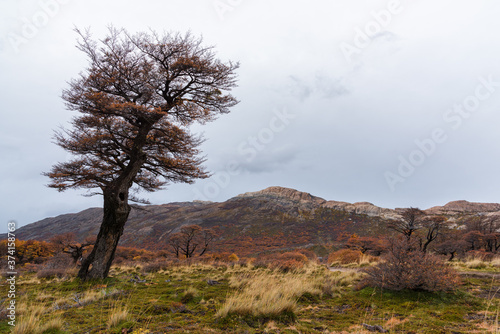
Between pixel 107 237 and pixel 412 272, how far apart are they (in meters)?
11.0

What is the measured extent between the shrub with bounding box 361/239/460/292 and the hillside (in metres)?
49.1

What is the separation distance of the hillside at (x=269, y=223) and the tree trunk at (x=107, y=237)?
148ft

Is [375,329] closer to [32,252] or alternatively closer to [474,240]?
[474,240]

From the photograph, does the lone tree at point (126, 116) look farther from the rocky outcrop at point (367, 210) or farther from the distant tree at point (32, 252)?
the rocky outcrop at point (367, 210)

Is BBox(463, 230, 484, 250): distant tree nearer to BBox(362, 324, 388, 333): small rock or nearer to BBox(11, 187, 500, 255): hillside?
BBox(11, 187, 500, 255): hillside

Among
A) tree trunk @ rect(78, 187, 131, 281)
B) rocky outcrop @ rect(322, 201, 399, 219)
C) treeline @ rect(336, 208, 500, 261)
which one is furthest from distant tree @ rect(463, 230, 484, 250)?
rocky outcrop @ rect(322, 201, 399, 219)

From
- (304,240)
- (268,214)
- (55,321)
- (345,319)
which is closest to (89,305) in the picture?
(55,321)

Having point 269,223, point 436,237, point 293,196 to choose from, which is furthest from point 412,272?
Answer: point 293,196

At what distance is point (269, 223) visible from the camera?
8044 cm

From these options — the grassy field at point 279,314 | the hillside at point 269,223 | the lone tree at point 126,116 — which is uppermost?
the lone tree at point 126,116

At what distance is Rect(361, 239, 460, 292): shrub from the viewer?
18.3ft

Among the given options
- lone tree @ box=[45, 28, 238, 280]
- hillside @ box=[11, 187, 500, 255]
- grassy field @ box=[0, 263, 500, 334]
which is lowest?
hillside @ box=[11, 187, 500, 255]

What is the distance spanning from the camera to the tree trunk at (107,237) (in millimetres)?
9555

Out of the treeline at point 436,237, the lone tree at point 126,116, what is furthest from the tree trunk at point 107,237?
the treeline at point 436,237
